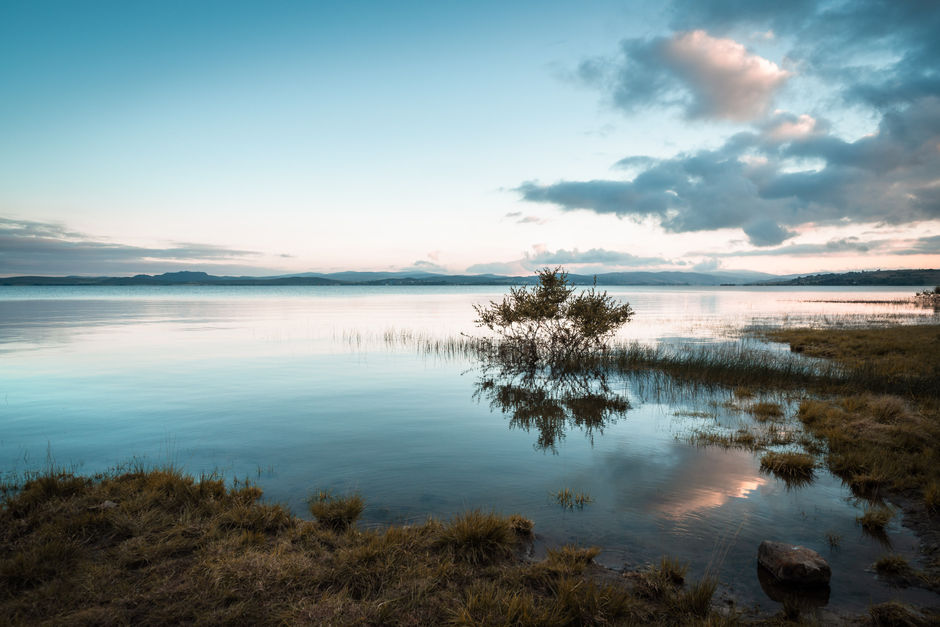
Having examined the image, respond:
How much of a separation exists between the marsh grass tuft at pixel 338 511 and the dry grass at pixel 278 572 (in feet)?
0.19

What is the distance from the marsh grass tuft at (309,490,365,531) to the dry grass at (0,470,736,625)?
6 cm

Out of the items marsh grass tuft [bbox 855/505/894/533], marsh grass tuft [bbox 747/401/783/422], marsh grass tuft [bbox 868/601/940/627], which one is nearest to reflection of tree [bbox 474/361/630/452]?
marsh grass tuft [bbox 747/401/783/422]

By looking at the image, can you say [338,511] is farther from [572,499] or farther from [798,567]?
[798,567]

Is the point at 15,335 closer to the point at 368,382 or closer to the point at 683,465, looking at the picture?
the point at 368,382

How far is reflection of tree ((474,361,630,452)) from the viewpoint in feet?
54.6

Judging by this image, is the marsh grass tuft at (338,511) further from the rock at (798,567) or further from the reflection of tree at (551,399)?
the rock at (798,567)

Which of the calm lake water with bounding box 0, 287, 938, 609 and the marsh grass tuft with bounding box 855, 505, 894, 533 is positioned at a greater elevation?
the marsh grass tuft with bounding box 855, 505, 894, 533

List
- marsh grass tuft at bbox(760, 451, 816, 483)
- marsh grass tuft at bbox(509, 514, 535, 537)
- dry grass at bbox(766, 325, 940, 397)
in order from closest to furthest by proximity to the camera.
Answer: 1. marsh grass tuft at bbox(509, 514, 535, 537)
2. marsh grass tuft at bbox(760, 451, 816, 483)
3. dry grass at bbox(766, 325, 940, 397)

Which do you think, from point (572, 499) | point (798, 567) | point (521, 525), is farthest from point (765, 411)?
point (521, 525)

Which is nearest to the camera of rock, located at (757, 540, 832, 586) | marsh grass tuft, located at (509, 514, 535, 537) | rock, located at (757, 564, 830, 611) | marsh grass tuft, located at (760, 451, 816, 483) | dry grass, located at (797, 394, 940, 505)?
rock, located at (757, 564, 830, 611)

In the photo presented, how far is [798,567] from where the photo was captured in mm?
6910

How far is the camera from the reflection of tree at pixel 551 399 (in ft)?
54.6

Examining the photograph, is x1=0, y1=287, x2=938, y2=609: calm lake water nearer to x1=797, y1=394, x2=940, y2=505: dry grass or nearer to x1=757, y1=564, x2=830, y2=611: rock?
x1=757, y1=564, x2=830, y2=611: rock

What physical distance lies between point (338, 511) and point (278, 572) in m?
2.14
